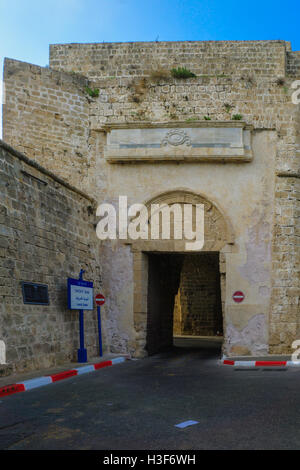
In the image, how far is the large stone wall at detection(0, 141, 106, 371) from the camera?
8250 millimetres

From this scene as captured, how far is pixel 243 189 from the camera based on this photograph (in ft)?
41.6

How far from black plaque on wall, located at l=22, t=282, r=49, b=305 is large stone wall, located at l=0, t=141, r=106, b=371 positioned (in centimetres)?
10

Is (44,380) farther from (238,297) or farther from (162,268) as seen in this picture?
(162,268)

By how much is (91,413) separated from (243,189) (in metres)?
8.61

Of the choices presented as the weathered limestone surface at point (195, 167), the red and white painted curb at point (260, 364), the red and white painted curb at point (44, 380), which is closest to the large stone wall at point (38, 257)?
the red and white painted curb at point (44, 380)

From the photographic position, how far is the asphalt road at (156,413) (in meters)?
3.94

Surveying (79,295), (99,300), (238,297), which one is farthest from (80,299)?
(238,297)

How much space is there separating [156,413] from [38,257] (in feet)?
16.7

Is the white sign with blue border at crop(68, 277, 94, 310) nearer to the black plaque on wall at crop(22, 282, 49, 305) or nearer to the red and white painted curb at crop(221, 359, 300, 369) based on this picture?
the black plaque on wall at crop(22, 282, 49, 305)

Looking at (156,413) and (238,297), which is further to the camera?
(238,297)

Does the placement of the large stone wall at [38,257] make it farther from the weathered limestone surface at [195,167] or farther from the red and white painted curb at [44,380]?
the weathered limestone surface at [195,167]

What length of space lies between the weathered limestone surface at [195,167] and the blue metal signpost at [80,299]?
1838 mm

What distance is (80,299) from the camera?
424 inches

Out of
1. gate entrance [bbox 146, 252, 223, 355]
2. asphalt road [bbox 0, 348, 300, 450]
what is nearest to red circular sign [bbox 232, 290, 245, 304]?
asphalt road [bbox 0, 348, 300, 450]
